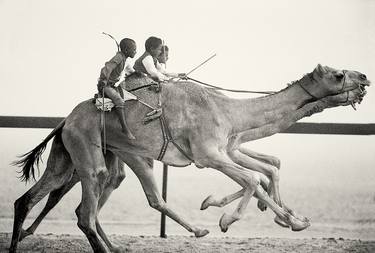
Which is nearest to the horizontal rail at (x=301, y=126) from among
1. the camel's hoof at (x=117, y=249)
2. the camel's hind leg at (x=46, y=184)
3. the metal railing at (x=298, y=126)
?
the metal railing at (x=298, y=126)

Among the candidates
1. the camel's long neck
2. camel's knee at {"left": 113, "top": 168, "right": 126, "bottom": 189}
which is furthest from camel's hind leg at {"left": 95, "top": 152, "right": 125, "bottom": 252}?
the camel's long neck

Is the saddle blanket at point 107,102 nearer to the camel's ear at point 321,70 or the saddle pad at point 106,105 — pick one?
the saddle pad at point 106,105

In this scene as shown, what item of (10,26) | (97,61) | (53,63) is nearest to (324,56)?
(97,61)

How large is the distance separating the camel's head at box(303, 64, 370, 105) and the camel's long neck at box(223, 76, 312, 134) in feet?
0.22

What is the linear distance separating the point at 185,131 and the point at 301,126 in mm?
1635

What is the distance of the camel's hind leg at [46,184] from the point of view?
5535 millimetres

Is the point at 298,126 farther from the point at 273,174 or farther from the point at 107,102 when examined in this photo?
the point at 107,102

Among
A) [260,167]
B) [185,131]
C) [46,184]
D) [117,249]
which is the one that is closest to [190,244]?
[117,249]

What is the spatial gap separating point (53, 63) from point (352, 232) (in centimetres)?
409

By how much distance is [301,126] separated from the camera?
657 cm

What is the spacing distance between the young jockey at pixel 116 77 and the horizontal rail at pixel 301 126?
1.26m

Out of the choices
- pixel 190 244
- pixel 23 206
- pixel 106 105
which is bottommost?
pixel 190 244

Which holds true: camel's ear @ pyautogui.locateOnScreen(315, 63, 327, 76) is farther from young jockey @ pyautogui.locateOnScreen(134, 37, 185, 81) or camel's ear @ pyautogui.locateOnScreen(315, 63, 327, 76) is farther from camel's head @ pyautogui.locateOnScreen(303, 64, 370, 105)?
young jockey @ pyautogui.locateOnScreen(134, 37, 185, 81)

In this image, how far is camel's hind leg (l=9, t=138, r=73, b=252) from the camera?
218 inches
